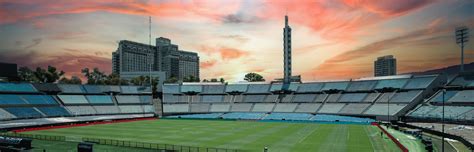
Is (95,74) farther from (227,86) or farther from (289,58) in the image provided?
(289,58)

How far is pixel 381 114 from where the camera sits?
7650cm

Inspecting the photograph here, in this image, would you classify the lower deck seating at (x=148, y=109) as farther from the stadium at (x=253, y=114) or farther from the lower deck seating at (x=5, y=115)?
the lower deck seating at (x=5, y=115)

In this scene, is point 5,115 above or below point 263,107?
above

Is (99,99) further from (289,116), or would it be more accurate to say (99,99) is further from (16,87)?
(289,116)

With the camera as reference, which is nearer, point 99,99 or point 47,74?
point 99,99

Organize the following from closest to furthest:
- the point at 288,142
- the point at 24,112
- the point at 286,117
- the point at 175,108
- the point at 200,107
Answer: the point at 288,142
the point at 24,112
the point at 286,117
the point at 175,108
the point at 200,107

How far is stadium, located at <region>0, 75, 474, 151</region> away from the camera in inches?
1825

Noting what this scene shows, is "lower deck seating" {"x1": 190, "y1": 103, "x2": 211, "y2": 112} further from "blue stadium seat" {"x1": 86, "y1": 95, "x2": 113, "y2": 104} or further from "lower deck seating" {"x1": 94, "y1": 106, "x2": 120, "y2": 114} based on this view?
"blue stadium seat" {"x1": 86, "y1": 95, "x2": 113, "y2": 104}

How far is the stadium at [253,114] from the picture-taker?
1825 inches

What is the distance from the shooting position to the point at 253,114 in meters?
91.6

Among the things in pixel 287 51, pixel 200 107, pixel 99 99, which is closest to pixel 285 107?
pixel 200 107

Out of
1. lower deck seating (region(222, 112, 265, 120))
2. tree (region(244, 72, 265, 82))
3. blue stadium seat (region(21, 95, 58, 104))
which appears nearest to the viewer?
blue stadium seat (region(21, 95, 58, 104))

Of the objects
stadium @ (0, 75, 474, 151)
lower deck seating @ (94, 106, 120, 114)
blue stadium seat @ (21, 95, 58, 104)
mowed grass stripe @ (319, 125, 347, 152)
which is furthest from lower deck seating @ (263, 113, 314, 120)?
blue stadium seat @ (21, 95, 58, 104)

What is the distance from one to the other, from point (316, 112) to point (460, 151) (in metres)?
52.5
